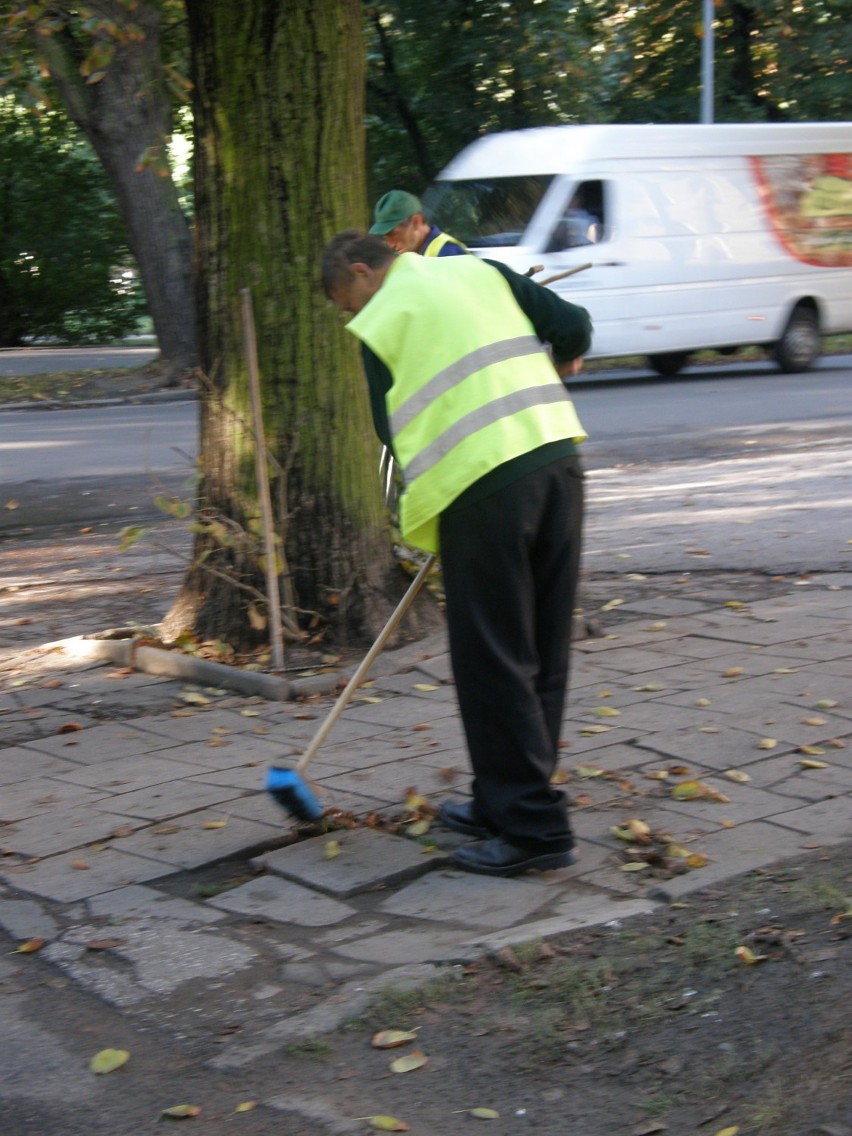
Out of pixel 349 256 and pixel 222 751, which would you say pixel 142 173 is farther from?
pixel 349 256

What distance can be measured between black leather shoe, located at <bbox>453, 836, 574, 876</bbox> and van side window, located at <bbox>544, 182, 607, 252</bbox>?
1361 cm

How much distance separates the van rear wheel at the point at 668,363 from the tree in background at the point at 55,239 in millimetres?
16075

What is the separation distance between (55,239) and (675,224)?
17.7 metres

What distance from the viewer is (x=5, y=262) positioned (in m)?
31.1

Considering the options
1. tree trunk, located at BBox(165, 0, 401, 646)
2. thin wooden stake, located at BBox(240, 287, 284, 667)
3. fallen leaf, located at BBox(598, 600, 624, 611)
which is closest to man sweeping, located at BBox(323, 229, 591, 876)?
thin wooden stake, located at BBox(240, 287, 284, 667)

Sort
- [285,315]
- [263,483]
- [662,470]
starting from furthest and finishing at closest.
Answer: [662,470], [285,315], [263,483]

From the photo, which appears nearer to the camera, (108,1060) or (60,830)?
(108,1060)

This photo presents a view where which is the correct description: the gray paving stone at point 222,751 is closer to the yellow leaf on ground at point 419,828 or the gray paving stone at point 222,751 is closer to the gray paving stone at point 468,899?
the yellow leaf on ground at point 419,828

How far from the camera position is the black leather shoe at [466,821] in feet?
13.8

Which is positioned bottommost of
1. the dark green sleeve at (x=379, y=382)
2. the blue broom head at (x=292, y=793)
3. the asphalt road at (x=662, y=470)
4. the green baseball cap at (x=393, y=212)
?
the asphalt road at (x=662, y=470)

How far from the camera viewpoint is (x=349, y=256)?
12.8 feet

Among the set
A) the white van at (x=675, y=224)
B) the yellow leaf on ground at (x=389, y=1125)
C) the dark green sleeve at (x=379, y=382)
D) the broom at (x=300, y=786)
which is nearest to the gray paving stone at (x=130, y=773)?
the broom at (x=300, y=786)

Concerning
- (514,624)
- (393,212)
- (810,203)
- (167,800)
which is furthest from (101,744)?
(810,203)

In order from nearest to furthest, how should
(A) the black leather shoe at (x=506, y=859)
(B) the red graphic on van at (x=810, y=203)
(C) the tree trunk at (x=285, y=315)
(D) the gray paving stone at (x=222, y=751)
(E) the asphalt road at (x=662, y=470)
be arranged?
1. (A) the black leather shoe at (x=506, y=859)
2. (D) the gray paving stone at (x=222, y=751)
3. (C) the tree trunk at (x=285, y=315)
4. (E) the asphalt road at (x=662, y=470)
5. (B) the red graphic on van at (x=810, y=203)
